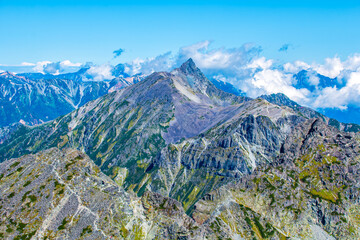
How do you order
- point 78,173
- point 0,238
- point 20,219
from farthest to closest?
point 78,173, point 20,219, point 0,238

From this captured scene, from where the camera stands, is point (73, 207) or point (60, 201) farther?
point (60, 201)

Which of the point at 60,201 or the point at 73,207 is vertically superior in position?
the point at 73,207

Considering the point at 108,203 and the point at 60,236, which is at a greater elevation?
the point at 108,203

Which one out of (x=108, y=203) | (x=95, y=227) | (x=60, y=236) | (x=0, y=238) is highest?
(x=108, y=203)

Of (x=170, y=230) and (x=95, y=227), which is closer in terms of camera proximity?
(x=95, y=227)

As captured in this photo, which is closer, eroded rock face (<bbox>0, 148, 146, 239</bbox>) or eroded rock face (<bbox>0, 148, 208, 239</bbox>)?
eroded rock face (<bbox>0, 148, 146, 239</bbox>)

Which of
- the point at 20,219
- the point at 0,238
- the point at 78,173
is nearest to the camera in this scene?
the point at 0,238

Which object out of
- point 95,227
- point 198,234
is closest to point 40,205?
point 95,227

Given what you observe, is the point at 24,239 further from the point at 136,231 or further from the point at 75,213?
the point at 136,231

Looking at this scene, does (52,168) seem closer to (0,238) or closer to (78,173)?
(78,173)

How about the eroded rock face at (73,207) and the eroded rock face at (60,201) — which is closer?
the eroded rock face at (60,201)
